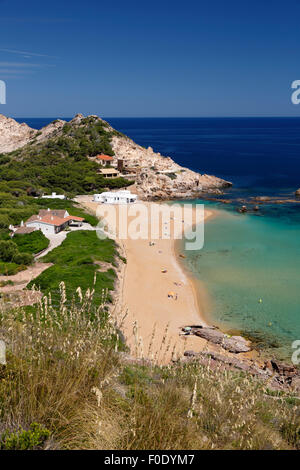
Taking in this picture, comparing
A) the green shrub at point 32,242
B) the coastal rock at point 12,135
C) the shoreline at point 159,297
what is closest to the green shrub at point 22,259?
the green shrub at point 32,242

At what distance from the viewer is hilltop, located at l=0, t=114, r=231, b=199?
4484 centimetres

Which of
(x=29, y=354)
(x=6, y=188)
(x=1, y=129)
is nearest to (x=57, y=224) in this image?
(x=6, y=188)

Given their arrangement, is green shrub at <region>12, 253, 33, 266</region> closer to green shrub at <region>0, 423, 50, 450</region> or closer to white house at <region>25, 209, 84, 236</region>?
white house at <region>25, 209, 84, 236</region>

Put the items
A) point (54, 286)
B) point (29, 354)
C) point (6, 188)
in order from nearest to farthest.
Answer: point (29, 354) → point (54, 286) → point (6, 188)

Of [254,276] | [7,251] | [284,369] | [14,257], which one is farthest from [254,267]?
[7,251]

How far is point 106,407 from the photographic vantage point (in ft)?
13.5

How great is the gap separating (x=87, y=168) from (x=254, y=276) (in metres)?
35.5

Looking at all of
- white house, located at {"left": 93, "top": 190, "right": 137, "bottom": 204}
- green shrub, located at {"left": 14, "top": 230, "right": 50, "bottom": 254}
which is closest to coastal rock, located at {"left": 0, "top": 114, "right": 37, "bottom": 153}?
white house, located at {"left": 93, "top": 190, "right": 137, "bottom": 204}

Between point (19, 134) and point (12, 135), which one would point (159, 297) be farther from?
point (12, 135)

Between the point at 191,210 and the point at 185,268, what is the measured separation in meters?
16.4

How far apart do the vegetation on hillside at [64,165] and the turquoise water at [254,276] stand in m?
19.9

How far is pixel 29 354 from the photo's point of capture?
4570mm

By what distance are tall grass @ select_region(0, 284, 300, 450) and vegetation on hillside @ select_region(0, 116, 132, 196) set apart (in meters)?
36.0
